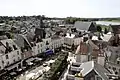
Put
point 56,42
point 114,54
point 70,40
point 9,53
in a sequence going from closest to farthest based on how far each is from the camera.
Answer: point 114,54
point 9,53
point 56,42
point 70,40

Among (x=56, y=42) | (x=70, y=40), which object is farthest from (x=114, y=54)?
(x=70, y=40)

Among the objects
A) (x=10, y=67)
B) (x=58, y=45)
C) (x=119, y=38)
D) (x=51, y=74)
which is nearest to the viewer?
(x=51, y=74)

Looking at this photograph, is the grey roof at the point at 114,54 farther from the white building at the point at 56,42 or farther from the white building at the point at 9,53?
the white building at the point at 56,42

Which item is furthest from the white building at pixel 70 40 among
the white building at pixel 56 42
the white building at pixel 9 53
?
the white building at pixel 9 53

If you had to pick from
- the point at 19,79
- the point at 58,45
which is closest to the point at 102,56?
the point at 19,79

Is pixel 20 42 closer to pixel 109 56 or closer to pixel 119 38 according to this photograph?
pixel 109 56

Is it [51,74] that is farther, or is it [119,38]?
[119,38]

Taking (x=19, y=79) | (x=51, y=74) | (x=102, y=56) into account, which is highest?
(x=102, y=56)

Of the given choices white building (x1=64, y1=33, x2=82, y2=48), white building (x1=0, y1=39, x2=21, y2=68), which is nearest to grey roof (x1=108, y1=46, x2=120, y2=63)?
white building (x1=0, y1=39, x2=21, y2=68)

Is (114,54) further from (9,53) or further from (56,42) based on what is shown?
(56,42)
